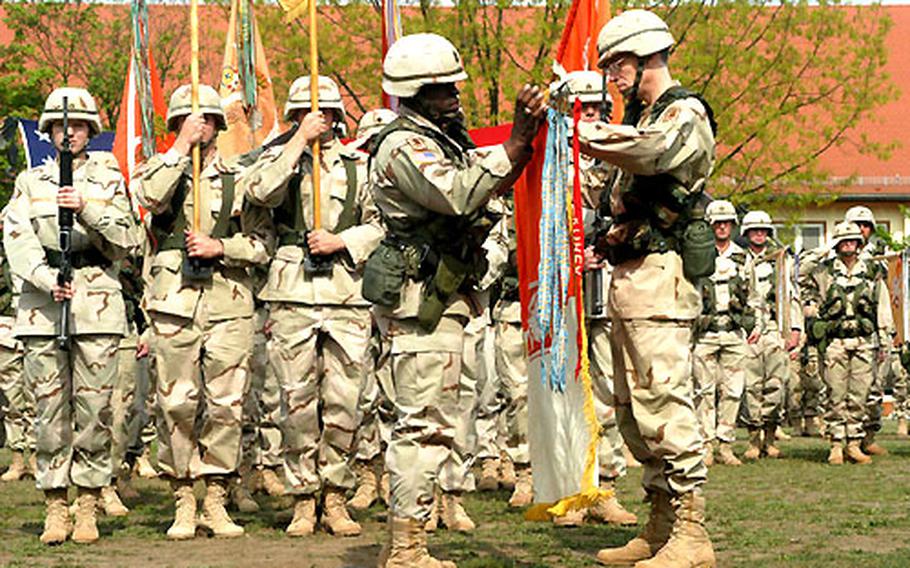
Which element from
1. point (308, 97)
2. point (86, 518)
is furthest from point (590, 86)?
point (86, 518)

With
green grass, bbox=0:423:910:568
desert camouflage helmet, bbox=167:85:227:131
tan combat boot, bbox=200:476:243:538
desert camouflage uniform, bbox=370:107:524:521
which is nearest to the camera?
desert camouflage uniform, bbox=370:107:524:521

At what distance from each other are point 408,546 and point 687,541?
4.60 ft

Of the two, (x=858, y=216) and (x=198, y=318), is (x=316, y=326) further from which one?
(x=858, y=216)

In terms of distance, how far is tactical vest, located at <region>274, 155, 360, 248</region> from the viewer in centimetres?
984

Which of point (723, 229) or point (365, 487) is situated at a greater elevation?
point (723, 229)

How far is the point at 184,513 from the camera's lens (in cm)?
974

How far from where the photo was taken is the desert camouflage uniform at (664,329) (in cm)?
778

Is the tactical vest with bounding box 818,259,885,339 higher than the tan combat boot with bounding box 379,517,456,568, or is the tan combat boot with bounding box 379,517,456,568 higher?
the tactical vest with bounding box 818,259,885,339

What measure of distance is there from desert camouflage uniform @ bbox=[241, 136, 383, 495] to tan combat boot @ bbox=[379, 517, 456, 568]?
7.34ft

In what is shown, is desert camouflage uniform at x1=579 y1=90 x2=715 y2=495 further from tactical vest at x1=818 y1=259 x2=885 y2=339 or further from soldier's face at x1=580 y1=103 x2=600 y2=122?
tactical vest at x1=818 y1=259 x2=885 y2=339

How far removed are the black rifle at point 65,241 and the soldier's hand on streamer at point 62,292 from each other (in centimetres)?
2

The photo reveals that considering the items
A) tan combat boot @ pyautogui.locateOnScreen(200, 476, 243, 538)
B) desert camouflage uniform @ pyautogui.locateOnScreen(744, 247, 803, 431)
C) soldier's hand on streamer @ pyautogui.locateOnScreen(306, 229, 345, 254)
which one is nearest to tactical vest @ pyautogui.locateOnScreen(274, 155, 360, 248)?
soldier's hand on streamer @ pyautogui.locateOnScreen(306, 229, 345, 254)

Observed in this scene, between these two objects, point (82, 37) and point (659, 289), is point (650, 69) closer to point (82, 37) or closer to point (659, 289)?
point (659, 289)

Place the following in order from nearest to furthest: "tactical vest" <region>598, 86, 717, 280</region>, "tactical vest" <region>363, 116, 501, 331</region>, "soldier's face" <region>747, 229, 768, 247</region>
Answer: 1. "tactical vest" <region>363, 116, 501, 331</region>
2. "tactical vest" <region>598, 86, 717, 280</region>
3. "soldier's face" <region>747, 229, 768, 247</region>
